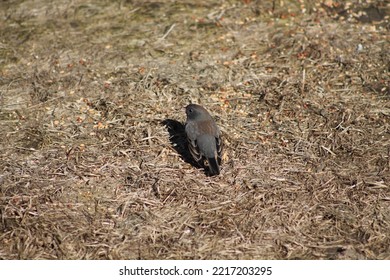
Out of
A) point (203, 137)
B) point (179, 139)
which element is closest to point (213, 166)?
point (203, 137)

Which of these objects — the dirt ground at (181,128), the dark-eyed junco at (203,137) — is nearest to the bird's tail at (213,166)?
the dark-eyed junco at (203,137)

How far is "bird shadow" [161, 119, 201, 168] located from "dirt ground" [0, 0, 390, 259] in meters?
0.03

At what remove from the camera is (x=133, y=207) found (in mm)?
7199

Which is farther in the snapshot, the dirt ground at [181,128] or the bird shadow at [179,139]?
the bird shadow at [179,139]

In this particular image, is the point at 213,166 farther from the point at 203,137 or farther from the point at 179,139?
the point at 179,139

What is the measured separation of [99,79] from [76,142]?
175 centimetres

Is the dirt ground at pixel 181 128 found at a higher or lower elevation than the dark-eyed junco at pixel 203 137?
lower

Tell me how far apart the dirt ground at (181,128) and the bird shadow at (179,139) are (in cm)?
3

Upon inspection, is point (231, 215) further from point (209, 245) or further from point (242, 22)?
point (242, 22)

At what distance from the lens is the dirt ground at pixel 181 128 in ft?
22.5

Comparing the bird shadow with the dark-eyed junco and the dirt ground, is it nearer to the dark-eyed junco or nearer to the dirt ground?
the dirt ground

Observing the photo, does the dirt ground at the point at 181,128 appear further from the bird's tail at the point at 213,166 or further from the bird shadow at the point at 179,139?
the bird's tail at the point at 213,166

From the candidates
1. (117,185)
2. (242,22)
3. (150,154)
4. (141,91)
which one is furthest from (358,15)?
(117,185)
